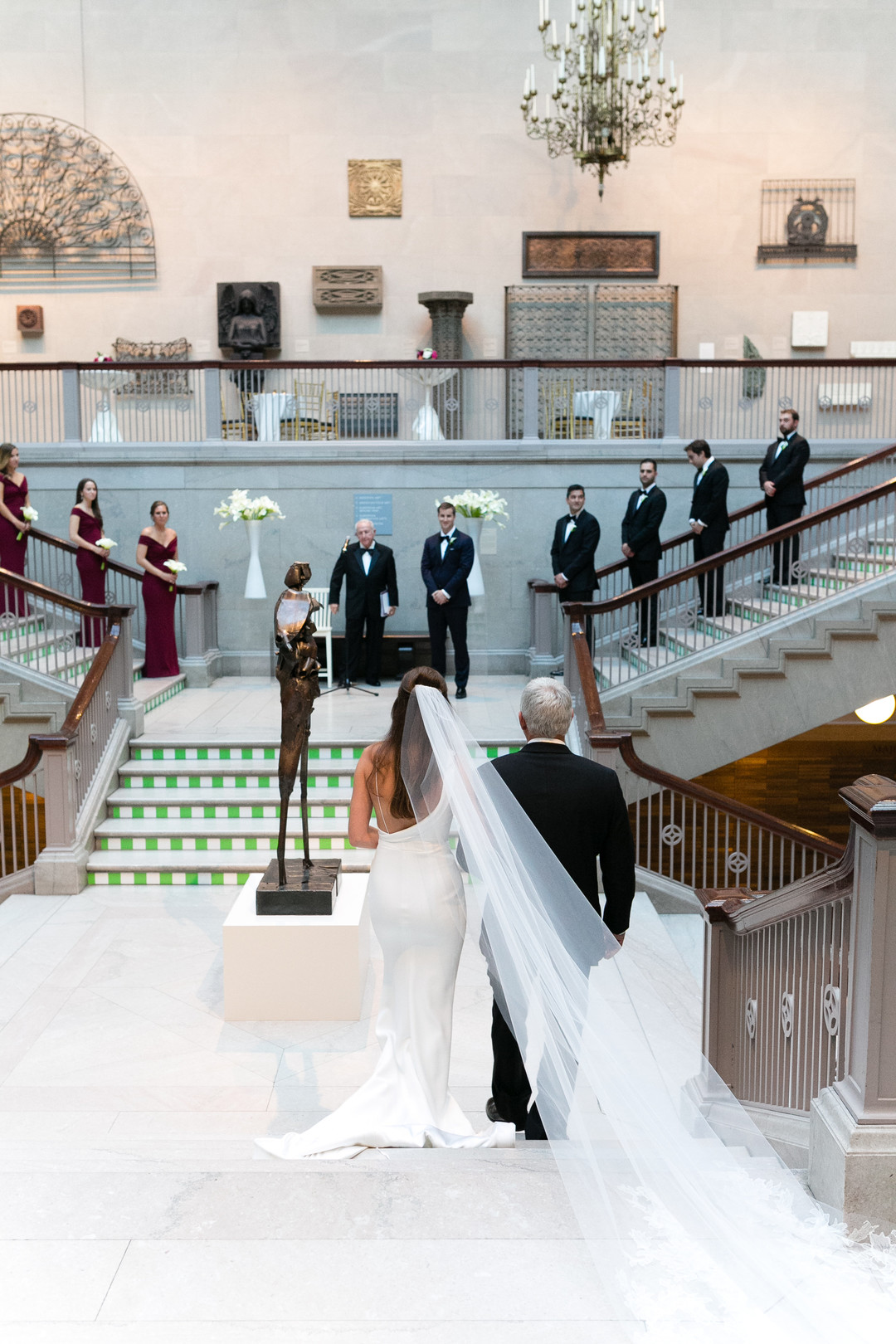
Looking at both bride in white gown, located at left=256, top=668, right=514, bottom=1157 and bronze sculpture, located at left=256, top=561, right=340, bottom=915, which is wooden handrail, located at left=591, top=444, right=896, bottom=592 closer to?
bronze sculpture, located at left=256, top=561, right=340, bottom=915

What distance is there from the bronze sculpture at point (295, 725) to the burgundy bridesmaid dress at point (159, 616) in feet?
19.0

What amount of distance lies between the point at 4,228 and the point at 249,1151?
54.0 ft

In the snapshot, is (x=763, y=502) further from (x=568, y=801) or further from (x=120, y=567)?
(x=568, y=801)

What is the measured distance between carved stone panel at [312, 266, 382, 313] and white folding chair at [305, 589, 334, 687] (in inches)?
248

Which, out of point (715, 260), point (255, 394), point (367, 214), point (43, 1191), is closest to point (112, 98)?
point (367, 214)

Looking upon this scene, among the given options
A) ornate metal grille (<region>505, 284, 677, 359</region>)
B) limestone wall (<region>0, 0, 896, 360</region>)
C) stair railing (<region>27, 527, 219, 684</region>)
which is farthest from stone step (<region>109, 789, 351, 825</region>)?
limestone wall (<region>0, 0, 896, 360</region>)

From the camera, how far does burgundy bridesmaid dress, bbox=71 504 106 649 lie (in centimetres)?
1134

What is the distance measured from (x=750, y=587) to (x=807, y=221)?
31.4 feet

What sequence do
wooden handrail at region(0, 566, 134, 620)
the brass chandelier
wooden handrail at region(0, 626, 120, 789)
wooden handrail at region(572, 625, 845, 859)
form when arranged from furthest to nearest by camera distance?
the brass chandelier, wooden handrail at region(0, 566, 134, 620), wooden handrail at region(0, 626, 120, 789), wooden handrail at region(572, 625, 845, 859)

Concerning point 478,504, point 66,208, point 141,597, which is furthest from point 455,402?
point 66,208

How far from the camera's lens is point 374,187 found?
17250 millimetres

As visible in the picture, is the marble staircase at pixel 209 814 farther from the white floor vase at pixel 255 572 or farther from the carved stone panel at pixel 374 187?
the carved stone panel at pixel 374 187

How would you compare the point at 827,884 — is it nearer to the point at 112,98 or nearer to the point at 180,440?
the point at 180,440

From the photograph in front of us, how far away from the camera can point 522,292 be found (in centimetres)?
1730
